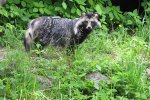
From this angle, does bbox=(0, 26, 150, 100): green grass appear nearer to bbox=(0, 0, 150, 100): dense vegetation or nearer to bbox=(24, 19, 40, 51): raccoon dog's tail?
bbox=(0, 0, 150, 100): dense vegetation

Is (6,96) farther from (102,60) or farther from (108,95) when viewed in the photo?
(102,60)

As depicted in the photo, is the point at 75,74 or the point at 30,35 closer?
the point at 75,74

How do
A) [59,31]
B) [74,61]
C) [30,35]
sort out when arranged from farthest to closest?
[59,31] → [30,35] → [74,61]

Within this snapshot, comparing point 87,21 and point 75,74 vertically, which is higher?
point 87,21

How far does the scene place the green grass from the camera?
5.30 meters

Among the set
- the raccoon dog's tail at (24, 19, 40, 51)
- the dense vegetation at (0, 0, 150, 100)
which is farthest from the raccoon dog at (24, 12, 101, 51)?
the dense vegetation at (0, 0, 150, 100)

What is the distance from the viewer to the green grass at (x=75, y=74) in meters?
5.30

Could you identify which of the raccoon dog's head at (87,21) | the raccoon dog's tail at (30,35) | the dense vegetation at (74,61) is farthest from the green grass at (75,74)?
the raccoon dog's head at (87,21)

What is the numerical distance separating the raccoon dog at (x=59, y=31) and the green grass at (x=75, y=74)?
0.17 metres

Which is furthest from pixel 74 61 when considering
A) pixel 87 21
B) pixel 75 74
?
pixel 87 21

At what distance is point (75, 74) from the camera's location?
576cm

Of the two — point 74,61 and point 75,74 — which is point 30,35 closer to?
point 74,61

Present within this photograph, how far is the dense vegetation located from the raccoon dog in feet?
0.50

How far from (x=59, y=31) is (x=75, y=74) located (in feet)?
4.19
